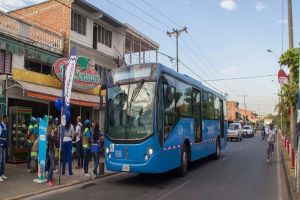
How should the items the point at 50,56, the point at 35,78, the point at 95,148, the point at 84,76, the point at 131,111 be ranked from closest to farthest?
the point at 131,111 < the point at 95,148 < the point at 35,78 < the point at 50,56 < the point at 84,76

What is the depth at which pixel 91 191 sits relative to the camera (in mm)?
10078

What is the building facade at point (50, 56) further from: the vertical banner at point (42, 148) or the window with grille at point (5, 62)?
the vertical banner at point (42, 148)

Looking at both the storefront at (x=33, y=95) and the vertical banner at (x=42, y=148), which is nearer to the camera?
the vertical banner at (x=42, y=148)

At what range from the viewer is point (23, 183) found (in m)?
10.8

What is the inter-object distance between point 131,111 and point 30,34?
9676mm

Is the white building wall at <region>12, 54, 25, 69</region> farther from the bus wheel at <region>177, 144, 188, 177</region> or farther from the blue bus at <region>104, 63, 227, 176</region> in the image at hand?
the bus wheel at <region>177, 144, 188, 177</region>

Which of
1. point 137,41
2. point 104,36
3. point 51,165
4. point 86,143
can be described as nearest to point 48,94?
point 86,143

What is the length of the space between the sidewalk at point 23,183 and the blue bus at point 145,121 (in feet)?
4.90

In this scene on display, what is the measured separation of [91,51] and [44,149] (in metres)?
13.2

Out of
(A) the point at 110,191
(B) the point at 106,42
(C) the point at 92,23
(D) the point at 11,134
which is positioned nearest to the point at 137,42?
(B) the point at 106,42

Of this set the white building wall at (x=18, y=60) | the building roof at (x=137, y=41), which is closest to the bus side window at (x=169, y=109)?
the white building wall at (x=18, y=60)

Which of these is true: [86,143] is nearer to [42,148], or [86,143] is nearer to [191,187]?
[42,148]

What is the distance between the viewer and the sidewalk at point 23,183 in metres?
9.47

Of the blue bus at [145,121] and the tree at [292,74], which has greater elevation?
the tree at [292,74]
